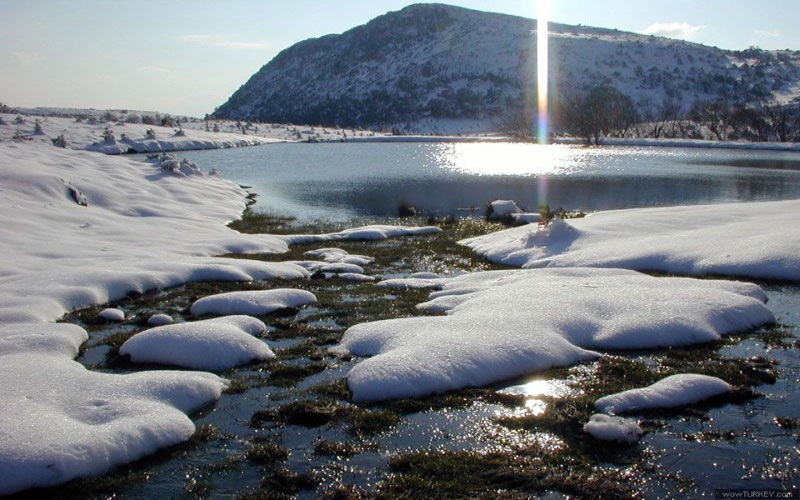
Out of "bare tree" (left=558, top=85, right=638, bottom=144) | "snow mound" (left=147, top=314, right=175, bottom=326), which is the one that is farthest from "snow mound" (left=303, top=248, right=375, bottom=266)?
"bare tree" (left=558, top=85, right=638, bottom=144)

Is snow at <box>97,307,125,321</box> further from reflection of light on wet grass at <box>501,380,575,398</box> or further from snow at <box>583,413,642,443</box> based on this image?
snow at <box>583,413,642,443</box>

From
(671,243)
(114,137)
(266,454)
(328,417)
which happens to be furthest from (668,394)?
(114,137)

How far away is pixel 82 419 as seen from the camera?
8602 millimetres

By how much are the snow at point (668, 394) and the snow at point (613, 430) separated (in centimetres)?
65

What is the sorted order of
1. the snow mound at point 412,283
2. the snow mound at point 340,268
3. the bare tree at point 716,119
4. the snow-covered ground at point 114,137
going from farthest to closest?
the bare tree at point 716,119
the snow-covered ground at point 114,137
the snow mound at point 340,268
the snow mound at point 412,283

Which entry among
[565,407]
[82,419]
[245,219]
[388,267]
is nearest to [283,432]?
[82,419]

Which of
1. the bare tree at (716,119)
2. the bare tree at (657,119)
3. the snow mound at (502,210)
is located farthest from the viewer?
the bare tree at (657,119)

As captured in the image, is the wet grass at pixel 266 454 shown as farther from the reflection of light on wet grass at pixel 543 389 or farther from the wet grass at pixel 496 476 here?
the reflection of light on wet grass at pixel 543 389

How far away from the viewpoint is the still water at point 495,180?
39.1 meters

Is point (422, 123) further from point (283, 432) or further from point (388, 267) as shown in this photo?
point (283, 432)

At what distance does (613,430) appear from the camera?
8.48 m

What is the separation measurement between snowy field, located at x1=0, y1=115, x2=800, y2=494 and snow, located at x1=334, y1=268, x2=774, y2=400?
0.13ft

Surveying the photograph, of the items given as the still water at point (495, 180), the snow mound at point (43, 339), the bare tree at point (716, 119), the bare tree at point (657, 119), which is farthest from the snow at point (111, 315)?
the bare tree at point (657, 119)

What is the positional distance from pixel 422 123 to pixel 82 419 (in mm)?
187549
